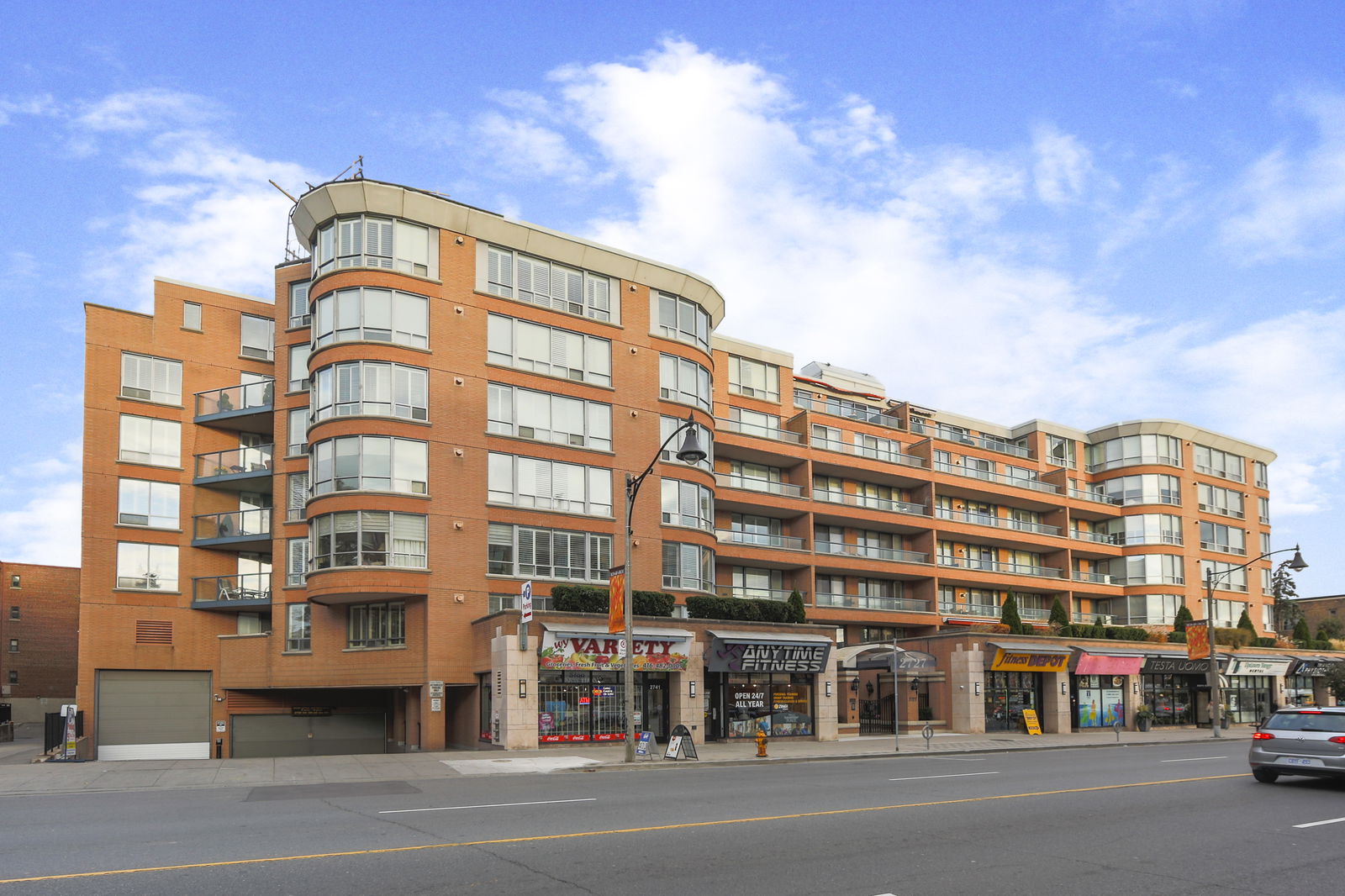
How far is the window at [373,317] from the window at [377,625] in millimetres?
9632

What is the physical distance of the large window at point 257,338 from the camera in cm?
4653

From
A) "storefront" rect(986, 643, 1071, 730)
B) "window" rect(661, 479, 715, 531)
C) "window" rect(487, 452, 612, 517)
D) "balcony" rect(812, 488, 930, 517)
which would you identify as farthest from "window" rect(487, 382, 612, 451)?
"storefront" rect(986, 643, 1071, 730)

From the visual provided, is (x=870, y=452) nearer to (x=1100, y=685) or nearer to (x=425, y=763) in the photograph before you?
(x=1100, y=685)

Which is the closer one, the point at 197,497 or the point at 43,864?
the point at 43,864

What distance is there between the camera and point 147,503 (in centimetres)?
4366

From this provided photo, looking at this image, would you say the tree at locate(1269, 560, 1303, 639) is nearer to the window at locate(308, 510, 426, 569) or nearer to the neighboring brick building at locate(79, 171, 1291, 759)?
the neighboring brick building at locate(79, 171, 1291, 759)

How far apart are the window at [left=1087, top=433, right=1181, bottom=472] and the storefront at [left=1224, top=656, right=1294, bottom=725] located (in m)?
15.7

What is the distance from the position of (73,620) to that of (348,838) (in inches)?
3021

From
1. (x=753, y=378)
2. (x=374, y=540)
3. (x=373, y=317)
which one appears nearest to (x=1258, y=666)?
(x=753, y=378)

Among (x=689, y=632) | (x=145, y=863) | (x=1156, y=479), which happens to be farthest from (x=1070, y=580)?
(x=145, y=863)

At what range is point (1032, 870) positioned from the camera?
1149 centimetres

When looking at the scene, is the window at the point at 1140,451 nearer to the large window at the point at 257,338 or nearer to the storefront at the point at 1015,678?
the storefront at the point at 1015,678

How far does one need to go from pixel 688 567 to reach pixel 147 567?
22163mm

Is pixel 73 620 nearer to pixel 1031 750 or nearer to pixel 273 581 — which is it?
pixel 273 581
